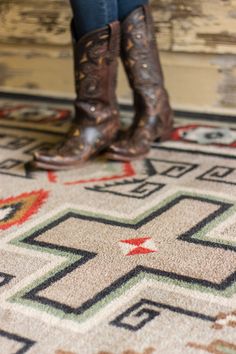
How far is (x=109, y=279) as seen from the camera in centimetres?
109

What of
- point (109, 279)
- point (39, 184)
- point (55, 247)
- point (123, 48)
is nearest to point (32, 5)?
point (123, 48)

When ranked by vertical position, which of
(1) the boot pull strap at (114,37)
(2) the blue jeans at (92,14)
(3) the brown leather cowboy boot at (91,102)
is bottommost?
(3) the brown leather cowboy boot at (91,102)

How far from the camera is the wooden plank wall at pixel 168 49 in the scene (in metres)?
1.80

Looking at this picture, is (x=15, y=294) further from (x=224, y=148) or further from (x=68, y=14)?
(x=68, y=14)

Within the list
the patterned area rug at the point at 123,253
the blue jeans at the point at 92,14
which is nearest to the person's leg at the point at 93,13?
the blue jeans at the point at 92,14

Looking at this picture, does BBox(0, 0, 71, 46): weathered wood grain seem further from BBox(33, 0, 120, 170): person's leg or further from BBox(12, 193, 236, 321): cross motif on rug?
A: BBox(12, 193, 236, 321): cross motif on rug

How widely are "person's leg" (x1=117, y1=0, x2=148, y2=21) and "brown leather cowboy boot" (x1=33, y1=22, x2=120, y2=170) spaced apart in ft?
0.21

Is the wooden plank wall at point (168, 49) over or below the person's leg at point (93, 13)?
below

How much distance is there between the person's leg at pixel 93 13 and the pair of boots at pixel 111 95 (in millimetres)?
16

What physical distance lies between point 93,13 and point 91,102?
0.19m

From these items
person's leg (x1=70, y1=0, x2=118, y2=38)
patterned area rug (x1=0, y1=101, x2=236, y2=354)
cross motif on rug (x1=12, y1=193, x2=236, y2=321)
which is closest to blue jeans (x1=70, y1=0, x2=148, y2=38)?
person's leg (x1=70, y1=0, x2=118, y2=38)

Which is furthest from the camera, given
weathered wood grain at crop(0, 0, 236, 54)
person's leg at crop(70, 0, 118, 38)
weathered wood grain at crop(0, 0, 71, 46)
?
weathered wood grain at crop(0, 0, 71, 46)

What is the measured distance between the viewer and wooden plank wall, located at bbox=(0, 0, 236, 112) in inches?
70.9

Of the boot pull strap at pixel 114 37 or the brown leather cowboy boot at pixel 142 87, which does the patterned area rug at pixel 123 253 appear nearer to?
the brown leather cowboy boot at pixel 142 87
